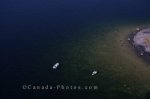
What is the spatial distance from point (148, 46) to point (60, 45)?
1393 cm

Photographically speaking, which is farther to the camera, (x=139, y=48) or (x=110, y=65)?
(x=139, y=48)

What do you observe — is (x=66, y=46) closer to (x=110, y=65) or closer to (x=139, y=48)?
(x=110, y=65)

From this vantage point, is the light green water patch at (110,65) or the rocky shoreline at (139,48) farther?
the rocky shoreline at (139,48)

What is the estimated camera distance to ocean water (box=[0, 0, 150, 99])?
3844 cm

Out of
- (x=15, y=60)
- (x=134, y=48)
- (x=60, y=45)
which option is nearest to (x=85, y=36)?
(x=60, y=45)

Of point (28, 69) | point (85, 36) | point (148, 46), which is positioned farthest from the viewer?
point (85, 36)

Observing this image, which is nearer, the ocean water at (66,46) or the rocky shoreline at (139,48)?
the ocean water at (66,46)

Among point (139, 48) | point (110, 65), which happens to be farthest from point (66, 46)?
point (139, 48)

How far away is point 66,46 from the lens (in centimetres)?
4806

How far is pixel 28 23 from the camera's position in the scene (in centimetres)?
5462

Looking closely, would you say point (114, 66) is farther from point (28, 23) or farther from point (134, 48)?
point (28, 23)

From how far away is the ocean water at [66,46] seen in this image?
38438 millimetres

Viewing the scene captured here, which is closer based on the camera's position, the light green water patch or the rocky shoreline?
the light green water patch

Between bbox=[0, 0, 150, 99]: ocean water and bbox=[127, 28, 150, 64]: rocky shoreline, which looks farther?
bbox=[127, 28, 150, 64]: rocky shoreline
